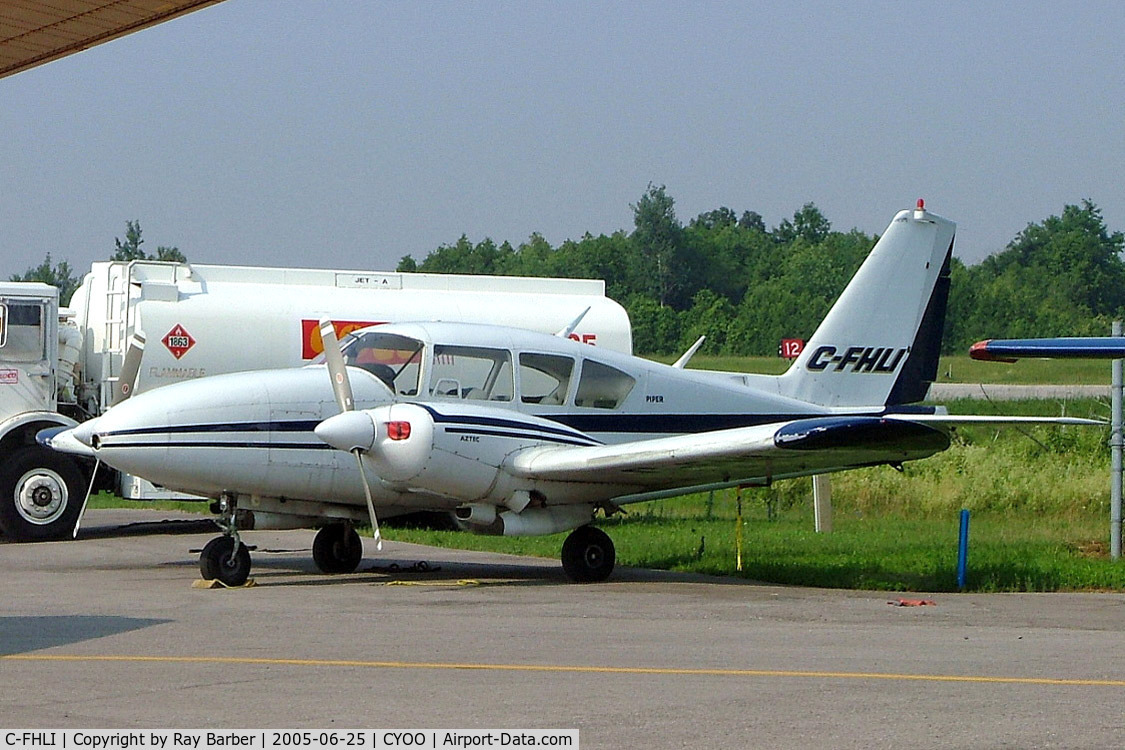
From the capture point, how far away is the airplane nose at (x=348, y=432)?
12.3 metres

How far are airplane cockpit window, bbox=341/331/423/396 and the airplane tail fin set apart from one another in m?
4.79

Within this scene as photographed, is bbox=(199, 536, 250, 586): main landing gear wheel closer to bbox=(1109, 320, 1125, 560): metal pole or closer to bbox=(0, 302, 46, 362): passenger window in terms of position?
bbox=(0, 302, 46, 362): passenger window

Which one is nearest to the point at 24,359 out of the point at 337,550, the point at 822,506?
the point at 337,550

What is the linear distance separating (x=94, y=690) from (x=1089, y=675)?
5141 millimetres

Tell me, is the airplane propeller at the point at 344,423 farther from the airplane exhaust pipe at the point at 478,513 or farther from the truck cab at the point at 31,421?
the truck cab at the point at 31,421

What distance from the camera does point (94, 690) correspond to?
711 cm

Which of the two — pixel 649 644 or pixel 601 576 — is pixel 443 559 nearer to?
pixel 601 576

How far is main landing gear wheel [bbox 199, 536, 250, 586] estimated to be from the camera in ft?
42.4

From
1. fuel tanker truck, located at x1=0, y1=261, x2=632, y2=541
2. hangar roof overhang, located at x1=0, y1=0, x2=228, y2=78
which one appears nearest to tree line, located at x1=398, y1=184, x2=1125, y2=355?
fuel tanker truck, located at x1=0, y1=261, x2=632, y2=541

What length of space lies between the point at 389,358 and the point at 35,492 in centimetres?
698

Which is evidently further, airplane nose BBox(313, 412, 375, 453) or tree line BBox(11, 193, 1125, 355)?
tree line BBox(11, 193, 1125, 355)

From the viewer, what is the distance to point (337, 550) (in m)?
14.7

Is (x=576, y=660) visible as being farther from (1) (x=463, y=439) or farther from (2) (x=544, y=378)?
(2) (x=544, y=378)

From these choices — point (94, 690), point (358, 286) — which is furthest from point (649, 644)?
point (358, 286)
